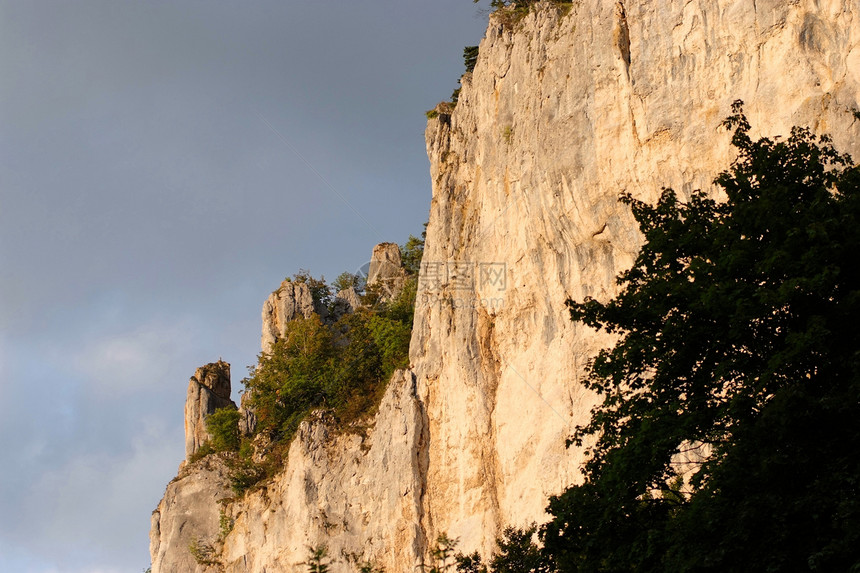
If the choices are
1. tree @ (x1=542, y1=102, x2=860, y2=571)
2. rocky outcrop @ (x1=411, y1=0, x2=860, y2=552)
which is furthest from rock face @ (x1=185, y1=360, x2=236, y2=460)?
tree @ (x1=542, y1=102, x2=860, y2=571)

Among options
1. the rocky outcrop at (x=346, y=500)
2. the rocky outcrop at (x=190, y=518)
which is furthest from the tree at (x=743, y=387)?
the rocky outcrop at (x=190, y=518)

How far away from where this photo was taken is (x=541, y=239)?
93.9 ft

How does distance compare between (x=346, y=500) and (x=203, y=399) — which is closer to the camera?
(x=346, y=500)

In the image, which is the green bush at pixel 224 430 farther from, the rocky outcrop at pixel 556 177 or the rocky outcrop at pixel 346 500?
the rocky outcrop at pixel 556 177

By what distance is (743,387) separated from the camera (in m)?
11.8

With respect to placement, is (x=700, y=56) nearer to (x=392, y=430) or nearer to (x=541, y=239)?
(x=541, y=239)

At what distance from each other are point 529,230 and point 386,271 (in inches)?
1041

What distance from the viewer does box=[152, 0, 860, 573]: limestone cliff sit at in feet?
73.2

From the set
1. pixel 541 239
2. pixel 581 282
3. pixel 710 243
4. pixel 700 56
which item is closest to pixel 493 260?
pixel 541 239

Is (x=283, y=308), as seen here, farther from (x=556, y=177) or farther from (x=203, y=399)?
(x=556, y=177)

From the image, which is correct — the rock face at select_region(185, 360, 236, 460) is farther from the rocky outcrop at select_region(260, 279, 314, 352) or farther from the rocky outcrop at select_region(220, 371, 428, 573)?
the rocky outcrop at select_region(220, 371, 428, 573)

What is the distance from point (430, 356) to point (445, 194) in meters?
6.74

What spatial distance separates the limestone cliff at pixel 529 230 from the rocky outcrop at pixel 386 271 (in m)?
14.6

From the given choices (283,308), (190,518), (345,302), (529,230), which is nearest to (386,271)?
(345,302)
